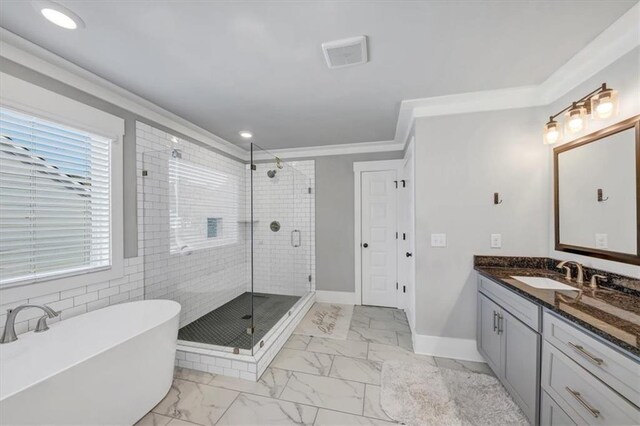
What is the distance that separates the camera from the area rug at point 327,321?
2.92 metres

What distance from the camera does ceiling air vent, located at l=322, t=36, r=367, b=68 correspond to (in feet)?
5.10

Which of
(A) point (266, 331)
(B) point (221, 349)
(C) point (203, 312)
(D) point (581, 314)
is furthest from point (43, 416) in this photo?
(D) point (581, 314)

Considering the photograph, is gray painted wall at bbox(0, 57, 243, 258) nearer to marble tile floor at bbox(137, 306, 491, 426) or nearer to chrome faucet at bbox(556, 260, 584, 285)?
marble tile floor at bbox(137, 306, 491, 426)

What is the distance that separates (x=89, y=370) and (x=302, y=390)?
54.5 inches

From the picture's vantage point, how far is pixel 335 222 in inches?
156

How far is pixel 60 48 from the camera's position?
64.1 inches

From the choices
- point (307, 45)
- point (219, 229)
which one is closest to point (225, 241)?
point (219, 229)

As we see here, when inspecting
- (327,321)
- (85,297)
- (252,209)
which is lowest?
(327,321)

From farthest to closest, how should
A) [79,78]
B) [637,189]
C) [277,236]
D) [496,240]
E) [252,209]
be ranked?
[277,236]
[252,209]
[496,240]
[79,78]
[637,189]

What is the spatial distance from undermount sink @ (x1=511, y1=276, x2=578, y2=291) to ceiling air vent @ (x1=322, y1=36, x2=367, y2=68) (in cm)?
200

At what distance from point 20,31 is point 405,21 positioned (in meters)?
2.27

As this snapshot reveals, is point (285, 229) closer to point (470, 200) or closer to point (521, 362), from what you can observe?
point (470, 200)

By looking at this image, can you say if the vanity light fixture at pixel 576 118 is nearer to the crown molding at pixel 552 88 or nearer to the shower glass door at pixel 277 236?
the crown molding at pixel 552 88

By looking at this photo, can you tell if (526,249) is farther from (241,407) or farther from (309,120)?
(241,407)
